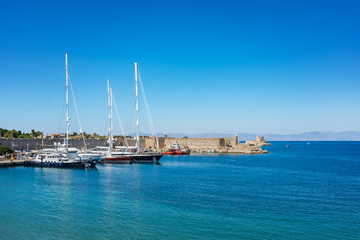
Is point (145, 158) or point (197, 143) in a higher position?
point (197, 143)

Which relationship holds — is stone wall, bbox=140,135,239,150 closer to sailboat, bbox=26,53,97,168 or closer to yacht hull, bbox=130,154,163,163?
yacht hull, bbox=130,154,163,163

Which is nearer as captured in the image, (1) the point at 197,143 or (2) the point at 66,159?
(2) the point at 66,159

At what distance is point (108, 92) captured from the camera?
62062 mm

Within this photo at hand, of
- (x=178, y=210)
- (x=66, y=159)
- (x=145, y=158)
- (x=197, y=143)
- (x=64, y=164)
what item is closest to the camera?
(x=178, y=210)

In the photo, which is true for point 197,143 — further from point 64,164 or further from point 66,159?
point 64,164

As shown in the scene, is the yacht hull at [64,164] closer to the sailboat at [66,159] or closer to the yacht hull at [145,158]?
the sailboat at [66,159]

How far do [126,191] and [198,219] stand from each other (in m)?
10.5

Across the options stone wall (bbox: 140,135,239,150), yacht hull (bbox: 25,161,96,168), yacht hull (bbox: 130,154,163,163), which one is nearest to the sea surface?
yacht hull (bbox: 25,161,96,168)

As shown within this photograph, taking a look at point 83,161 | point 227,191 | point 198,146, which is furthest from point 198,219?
point 198,146

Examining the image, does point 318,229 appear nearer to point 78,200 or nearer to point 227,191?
point 227,191

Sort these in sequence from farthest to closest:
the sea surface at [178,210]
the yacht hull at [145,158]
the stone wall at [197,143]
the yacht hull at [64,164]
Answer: the stone wall at [197,143] < the yacht hull at [145,158] < the yacht hull at [64,164] < the sea surface at [178,210]

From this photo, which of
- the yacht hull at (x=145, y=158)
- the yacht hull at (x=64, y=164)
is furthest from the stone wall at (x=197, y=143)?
the yacht hull at (x=64, y=164)

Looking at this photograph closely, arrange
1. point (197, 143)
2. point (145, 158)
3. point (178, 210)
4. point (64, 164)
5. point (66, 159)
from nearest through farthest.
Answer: point (178, 210)
point (64, 164)
point (66, 159)
point (145, 158)
point (197, 143)

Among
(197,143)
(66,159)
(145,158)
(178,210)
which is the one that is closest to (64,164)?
(66,159)
